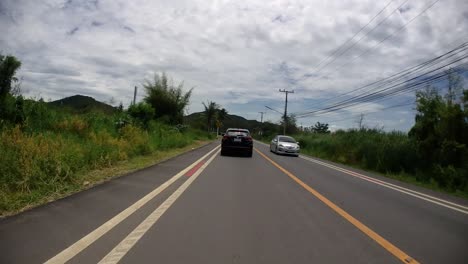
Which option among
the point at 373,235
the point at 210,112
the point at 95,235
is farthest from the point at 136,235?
the point at 210,112

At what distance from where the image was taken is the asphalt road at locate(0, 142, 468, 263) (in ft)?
15.4

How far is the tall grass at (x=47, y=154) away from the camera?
7953 millimetres

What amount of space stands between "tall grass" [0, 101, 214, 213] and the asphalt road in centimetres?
79

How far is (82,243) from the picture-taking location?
487 centimetres

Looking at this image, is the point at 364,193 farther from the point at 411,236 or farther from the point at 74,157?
the point at 74,157

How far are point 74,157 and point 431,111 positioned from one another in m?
15.7

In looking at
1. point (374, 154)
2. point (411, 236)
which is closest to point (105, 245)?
point (411, 236)

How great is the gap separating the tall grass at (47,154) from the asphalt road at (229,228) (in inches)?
31.0

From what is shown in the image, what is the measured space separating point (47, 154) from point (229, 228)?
586 cm

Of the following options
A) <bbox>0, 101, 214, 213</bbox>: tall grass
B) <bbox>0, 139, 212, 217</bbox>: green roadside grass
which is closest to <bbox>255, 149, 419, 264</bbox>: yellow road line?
<bbox>0, 139, 212, 217</bbox>: green roadside grass

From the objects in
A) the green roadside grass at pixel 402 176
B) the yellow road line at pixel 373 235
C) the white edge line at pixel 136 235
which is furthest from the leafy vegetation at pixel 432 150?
the white edge line at pixel 136 235

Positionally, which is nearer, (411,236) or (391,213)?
(411,236)

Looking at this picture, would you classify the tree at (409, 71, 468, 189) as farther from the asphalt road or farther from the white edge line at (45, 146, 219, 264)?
the white edge line at (45, 146, 219, 264)

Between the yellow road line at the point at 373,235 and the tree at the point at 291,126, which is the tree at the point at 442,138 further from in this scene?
the tree at the point at 291,126
